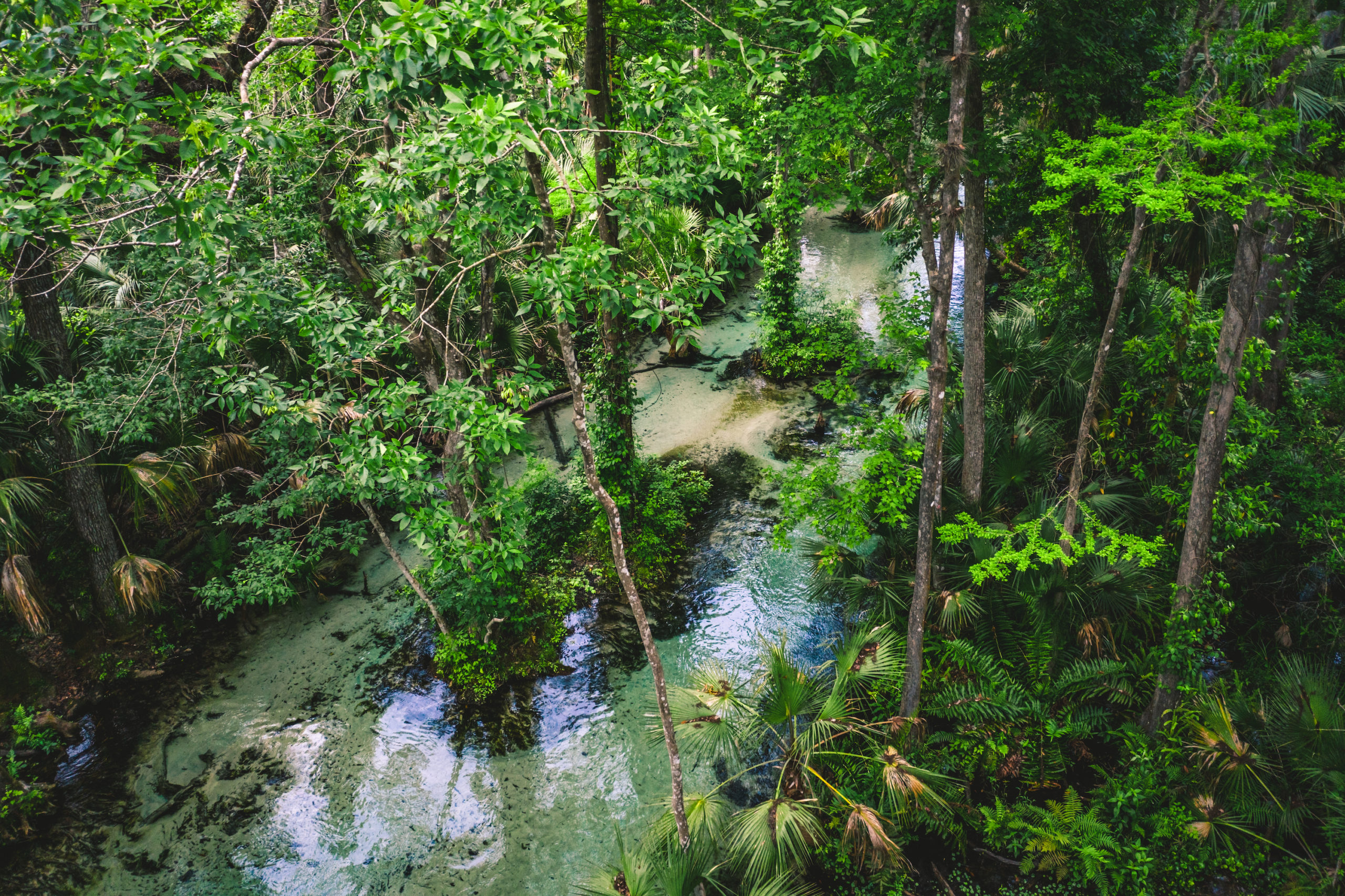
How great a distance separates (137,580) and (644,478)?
220 inches

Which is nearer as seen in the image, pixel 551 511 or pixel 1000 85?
pixel 1000 85

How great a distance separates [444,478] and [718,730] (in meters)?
3.34

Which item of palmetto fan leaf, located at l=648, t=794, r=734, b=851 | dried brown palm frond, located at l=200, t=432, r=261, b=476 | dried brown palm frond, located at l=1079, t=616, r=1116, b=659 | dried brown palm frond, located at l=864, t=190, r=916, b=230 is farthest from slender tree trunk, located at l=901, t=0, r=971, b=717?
dried brown palm frond, located at l=200, t=432, r=261, b=476

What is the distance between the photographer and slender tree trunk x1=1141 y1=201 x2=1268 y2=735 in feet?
17.8

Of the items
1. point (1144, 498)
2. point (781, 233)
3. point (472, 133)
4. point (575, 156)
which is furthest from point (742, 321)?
point (472, 133)

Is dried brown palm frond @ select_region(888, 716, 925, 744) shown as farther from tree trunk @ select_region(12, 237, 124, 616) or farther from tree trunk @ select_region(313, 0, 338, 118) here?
tree trunk @ select_region(12, 237, 124, 616)

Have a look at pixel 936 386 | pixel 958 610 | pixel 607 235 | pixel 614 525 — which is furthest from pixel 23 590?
pixel 958 610

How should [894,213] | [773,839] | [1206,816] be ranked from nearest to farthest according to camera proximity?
[773,839], [1206,816], [894,213]

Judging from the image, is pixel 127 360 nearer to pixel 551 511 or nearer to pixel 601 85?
pixel 551 511

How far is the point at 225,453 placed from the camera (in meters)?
8.45

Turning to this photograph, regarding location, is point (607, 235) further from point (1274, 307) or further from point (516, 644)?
point (1274, 307)

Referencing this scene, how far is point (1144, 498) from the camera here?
7.32 metres

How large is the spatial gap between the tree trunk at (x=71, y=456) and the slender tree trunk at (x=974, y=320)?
335 inches

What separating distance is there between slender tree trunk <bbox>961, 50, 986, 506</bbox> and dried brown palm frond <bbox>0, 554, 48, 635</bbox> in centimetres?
892
